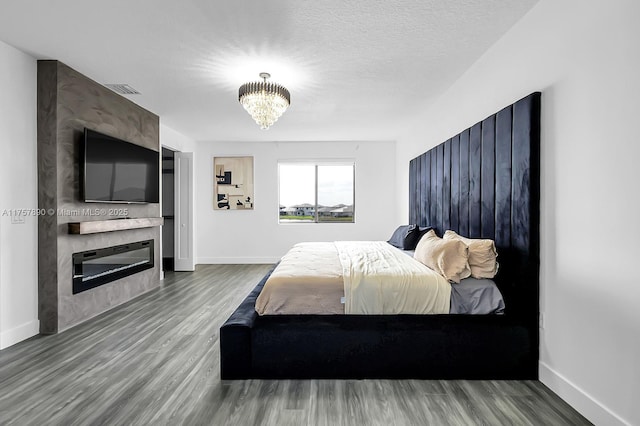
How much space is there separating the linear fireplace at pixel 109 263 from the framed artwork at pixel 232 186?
88.6 inches

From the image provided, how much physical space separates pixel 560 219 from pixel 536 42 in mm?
A: 1246

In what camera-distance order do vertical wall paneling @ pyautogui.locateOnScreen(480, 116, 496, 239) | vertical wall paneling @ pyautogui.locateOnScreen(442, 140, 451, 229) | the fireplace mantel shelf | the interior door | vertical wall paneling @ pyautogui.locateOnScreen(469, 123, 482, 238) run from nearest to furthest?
1. vertical wall paneling @ pyautogui.locateOnScreen(480, 116, 496, 239)
2. vertical wall paneling @ pyautogui.locateOnScreen(469, 123, 482, 238)
3. the fireplace mantel shelf
4. vertical wall paneling @ pyautogui.locateOnScreen(442, 140, 451, 229)
5. the interior door

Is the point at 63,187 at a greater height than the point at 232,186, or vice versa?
the point at 232,186

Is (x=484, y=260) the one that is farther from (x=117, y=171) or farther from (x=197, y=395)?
(x=117, y=171)

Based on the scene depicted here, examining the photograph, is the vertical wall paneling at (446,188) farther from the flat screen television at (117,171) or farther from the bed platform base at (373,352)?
the flat screen television at (117,171)

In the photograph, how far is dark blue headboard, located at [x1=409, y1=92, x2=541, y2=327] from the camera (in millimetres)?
→ 2098

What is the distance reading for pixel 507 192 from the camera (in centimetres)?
234

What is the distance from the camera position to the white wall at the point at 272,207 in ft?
21.7

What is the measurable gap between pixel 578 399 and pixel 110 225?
4.35 m

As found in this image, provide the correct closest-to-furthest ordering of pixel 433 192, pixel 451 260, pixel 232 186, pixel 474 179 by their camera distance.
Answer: pixel 451 260, pixel 474 179, pixel 433 192, pixel 232 186

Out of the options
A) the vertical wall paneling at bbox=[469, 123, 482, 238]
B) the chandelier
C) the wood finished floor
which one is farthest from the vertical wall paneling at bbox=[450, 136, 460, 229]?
the chandelier

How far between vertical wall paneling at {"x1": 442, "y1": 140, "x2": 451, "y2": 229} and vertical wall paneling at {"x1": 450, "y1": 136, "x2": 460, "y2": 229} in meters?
0.09

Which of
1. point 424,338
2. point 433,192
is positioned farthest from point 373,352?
point 433,192

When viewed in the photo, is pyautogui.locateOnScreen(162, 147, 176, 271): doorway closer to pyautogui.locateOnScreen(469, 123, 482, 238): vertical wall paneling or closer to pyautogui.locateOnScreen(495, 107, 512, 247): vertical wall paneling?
pyautogui.locateOnScreen(469, 123, 482, 238): vertical wall paneling
